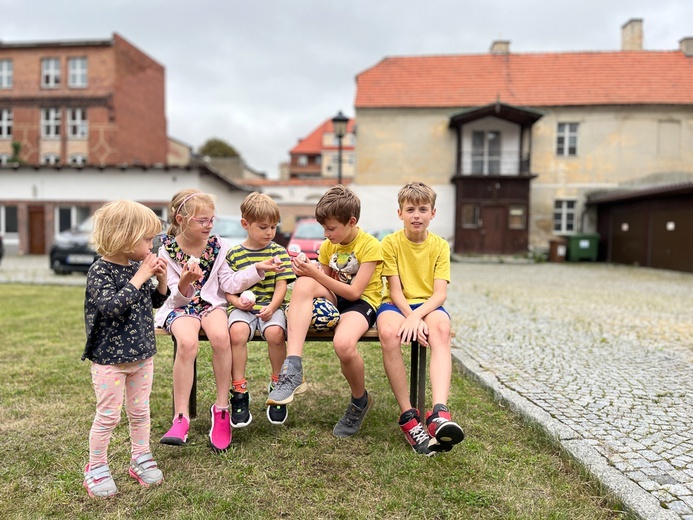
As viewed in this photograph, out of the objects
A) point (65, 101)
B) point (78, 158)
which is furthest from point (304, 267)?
point (65, 101)

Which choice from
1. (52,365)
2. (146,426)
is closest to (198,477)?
(146,426)

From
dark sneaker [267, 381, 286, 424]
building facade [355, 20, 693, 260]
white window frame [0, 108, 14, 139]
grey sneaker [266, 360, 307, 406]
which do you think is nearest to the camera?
grey sneaker [266, 360, 307, 406]

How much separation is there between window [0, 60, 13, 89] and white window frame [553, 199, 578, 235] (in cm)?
3387

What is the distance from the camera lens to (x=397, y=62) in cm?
2952

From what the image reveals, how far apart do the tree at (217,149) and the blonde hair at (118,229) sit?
201ft

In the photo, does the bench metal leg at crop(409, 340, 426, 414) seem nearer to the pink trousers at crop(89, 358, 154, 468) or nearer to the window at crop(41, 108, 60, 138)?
the pink trousers at crop(89, 358, 154, 468)

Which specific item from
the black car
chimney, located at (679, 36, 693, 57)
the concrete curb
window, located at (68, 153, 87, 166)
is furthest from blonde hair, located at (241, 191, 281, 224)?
window, located at (68, 153, 87, 166)

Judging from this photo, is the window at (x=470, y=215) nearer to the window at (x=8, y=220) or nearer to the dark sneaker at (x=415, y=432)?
the window at (x=8, y=220)

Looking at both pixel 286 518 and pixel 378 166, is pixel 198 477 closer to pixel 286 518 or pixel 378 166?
pixel 286 518

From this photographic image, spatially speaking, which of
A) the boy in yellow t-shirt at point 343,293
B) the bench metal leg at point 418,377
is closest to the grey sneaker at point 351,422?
the boy in yellow t-shirt at point 343,293

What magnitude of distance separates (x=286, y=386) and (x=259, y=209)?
3.62ft

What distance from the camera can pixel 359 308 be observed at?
344cm

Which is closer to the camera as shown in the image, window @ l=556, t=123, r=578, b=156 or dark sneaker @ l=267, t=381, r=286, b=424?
dark sneaker @ l=267, t=381, r=286, b=424

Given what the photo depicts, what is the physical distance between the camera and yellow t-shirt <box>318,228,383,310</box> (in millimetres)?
3422
